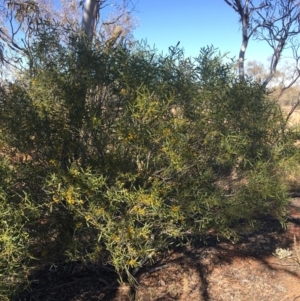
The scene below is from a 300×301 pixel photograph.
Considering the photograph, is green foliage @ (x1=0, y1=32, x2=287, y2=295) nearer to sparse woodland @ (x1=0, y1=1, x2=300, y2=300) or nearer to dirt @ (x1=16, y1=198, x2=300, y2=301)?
sparse woodland @ (x1=0, y1=1, x2=300, y2=300)

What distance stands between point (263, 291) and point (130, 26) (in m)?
13.4

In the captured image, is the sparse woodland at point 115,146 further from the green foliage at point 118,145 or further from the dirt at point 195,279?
the dirt at point 195,279

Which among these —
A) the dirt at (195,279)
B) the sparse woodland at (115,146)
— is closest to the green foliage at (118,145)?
the sparse woodland at (115,146)

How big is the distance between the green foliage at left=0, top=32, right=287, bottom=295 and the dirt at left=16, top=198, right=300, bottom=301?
0.63 meters

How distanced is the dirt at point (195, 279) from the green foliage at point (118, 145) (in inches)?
25.0

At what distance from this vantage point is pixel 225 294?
4.52 meters

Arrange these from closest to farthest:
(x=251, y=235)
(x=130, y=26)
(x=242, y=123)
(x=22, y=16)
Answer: (x=242, y=123) < (x=251, y=235) < (x=22, y=16) < (x=130, y=26)

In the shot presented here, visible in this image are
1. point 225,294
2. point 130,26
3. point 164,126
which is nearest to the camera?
point 164,126

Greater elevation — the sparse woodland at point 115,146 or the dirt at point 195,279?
the sparse woodland at point 115,146

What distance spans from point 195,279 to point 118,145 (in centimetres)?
210

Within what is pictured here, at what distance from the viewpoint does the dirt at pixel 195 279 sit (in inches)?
175

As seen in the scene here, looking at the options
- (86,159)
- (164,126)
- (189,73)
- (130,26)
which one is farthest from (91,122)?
(130,26)

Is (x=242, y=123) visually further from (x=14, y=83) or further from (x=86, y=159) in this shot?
(x=14, y=83)

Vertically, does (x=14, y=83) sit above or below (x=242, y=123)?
above
